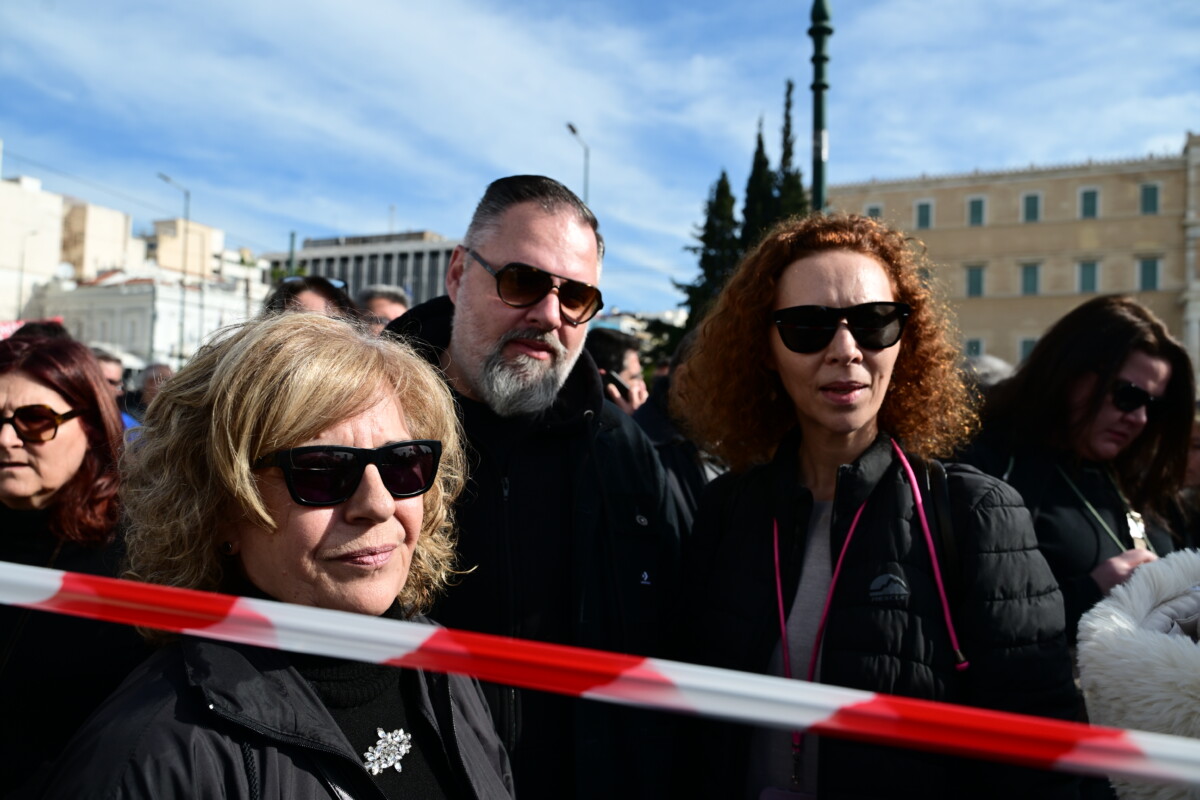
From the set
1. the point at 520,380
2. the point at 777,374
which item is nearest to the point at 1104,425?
the point at 777,374

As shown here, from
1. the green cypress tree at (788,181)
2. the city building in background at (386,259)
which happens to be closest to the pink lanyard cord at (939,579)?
the green cypress tree at (788,181)

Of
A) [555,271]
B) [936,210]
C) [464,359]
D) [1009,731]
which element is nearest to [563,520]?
[464,359]

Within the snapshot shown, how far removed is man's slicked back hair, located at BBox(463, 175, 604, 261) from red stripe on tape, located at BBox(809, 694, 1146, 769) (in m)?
2.08

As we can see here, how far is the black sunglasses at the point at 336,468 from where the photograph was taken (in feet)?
5.32

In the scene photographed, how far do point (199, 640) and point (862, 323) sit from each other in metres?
1.75

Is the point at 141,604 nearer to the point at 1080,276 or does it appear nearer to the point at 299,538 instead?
the point at 299,538

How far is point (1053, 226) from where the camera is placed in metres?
45.6

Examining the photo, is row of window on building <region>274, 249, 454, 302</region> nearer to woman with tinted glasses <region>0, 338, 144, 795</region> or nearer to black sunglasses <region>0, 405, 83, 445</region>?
woman with tinted glasses <region>0, 338, 144, 795</region>

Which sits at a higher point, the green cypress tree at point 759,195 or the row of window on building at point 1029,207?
the row of window on building at point 1029,207

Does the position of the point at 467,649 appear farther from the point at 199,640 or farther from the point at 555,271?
the point at 555,271

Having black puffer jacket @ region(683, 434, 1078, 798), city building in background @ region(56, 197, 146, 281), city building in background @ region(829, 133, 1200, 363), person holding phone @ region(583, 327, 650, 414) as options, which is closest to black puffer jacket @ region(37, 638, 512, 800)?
black puffer jacket @ region(683, 434, 1078, 798)

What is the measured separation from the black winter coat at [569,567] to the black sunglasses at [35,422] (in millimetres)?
1221

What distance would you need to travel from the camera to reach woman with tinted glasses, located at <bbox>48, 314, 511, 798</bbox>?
1.42 meters

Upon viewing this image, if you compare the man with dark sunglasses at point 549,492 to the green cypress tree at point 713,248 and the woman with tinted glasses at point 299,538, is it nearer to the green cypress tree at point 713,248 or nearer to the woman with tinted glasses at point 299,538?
the woman with tinted glasses at point 299,538
